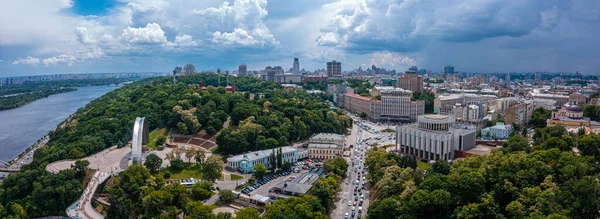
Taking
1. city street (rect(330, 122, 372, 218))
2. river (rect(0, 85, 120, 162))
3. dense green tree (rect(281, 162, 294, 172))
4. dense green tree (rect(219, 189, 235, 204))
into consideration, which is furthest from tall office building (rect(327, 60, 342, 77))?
dense green tree (rect(219, 189, 235, 204))

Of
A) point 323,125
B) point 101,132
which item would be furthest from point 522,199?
point 101,132

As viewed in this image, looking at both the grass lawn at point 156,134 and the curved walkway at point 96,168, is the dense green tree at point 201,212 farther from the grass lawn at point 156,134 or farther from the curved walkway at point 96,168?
the grass lawn at point 156,134

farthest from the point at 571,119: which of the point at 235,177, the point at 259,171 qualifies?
the point at 235,177

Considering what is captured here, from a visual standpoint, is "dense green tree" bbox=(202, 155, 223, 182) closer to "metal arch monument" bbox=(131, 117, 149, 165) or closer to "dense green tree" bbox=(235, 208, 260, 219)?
"metal arch monument" bbox=(131, 117, 149, 165)

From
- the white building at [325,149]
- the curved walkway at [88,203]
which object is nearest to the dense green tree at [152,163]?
the curved walkway at [88,203]

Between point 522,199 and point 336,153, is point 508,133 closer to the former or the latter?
point 336,153

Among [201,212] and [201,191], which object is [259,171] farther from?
[201,212]
